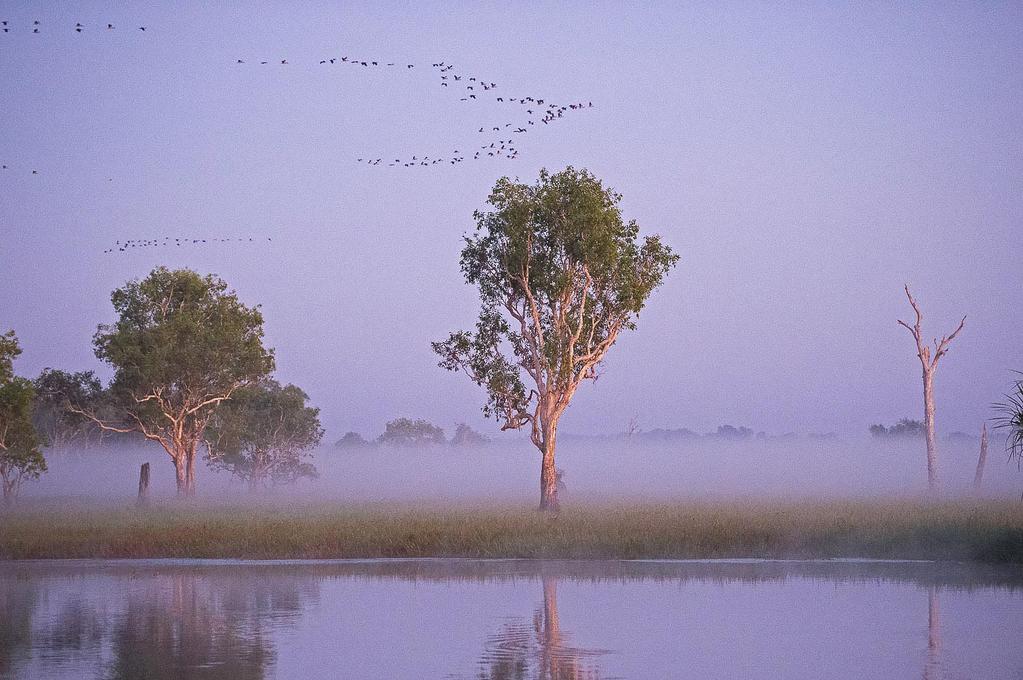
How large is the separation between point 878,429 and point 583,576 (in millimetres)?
161590

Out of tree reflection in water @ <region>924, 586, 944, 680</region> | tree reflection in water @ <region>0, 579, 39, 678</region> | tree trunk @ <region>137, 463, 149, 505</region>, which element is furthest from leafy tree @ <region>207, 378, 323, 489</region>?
tree reflection in water @ <region>924, 586, 944, 680</region>

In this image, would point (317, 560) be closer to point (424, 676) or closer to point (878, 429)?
point (424, 676)

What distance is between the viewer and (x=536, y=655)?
16.0 metres

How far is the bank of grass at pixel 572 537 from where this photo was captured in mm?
29531

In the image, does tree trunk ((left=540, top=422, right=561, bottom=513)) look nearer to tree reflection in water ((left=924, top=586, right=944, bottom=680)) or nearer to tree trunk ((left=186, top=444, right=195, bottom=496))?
tree reflection in water ((left=924, top=586, right=944, bottom=680))

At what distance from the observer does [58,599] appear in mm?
22891

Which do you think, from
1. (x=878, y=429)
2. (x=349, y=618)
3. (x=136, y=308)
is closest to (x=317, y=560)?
(x=349, y=618)

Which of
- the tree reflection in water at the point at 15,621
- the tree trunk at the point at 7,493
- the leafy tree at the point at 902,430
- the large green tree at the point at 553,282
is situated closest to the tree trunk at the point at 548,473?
the large green tree at the point at 553,282

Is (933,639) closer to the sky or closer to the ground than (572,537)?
closer to the ground

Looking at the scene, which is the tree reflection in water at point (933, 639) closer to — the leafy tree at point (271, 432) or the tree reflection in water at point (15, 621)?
the tree reflection in water at point (15, 621)

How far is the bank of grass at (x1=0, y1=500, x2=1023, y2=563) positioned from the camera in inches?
1163

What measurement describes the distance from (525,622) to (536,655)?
9.73ft

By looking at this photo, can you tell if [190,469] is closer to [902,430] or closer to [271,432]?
[271,432]

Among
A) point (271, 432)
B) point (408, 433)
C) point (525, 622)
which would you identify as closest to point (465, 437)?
point (408, 433)
